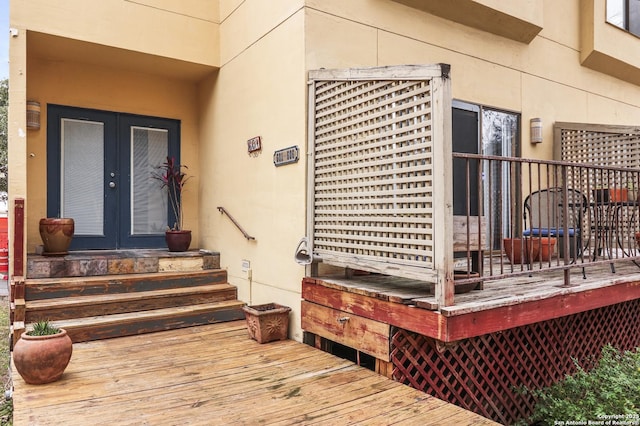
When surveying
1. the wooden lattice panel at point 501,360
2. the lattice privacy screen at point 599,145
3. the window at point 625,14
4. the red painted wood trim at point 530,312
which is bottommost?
the wooden lattice panel at point 501,360

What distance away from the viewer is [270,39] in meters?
4.49

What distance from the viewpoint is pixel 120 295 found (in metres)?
4.48

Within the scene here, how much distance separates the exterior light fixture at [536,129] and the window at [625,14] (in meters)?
2.36

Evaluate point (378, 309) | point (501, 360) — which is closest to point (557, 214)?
point (501, 360)

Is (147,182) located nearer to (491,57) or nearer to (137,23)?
(137,23)

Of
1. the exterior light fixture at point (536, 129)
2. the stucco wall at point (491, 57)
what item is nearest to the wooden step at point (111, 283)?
the stucco wall at point (491, 57)

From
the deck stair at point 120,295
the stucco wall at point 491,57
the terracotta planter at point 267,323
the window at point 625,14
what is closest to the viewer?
the terracotta planter at point 267,323

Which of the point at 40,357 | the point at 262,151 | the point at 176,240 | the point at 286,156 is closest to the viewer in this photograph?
the point at 40,357

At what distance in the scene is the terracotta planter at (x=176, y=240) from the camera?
18.4 ft

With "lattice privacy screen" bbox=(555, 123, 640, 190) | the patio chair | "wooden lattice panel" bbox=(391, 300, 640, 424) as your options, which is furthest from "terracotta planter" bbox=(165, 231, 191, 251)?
"lattice privacy screen" bbox=(555, 123, 640, 190)

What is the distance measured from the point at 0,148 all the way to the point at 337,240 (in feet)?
44.1

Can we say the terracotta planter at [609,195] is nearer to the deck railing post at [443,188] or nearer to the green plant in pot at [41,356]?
the deck railing post at [443,188]

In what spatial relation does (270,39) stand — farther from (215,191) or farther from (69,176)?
(69,176)

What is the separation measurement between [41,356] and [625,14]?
906cm
